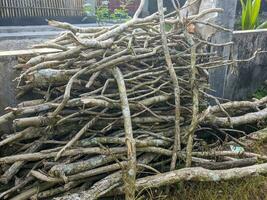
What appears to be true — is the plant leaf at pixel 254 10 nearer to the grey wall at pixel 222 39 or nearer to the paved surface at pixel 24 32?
the grey wall at pixel 222 39

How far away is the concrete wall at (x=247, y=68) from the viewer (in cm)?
455

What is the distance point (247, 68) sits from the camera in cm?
482

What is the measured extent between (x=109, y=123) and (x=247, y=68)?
2.85m

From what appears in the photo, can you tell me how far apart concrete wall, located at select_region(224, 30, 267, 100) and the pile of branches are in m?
1.40

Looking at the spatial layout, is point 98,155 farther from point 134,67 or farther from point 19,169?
point 134,67

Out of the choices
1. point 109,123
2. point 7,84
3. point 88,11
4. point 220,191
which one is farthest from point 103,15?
point 220,191

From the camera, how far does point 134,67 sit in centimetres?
311

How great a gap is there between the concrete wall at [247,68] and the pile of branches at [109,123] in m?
1.40

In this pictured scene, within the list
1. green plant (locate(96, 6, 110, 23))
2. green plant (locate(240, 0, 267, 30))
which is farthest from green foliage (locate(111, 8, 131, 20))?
green plant (locate(240, 0, 267, 30))

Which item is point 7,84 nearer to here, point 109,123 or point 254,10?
point 109,123

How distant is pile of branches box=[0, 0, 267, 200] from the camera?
8.34 feet

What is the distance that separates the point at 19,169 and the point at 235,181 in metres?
1.91

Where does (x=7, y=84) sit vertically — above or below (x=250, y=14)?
below

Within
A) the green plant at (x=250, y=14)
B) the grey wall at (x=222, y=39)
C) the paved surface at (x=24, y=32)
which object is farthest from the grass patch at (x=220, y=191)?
the paved surface at (x=24, y=32)
